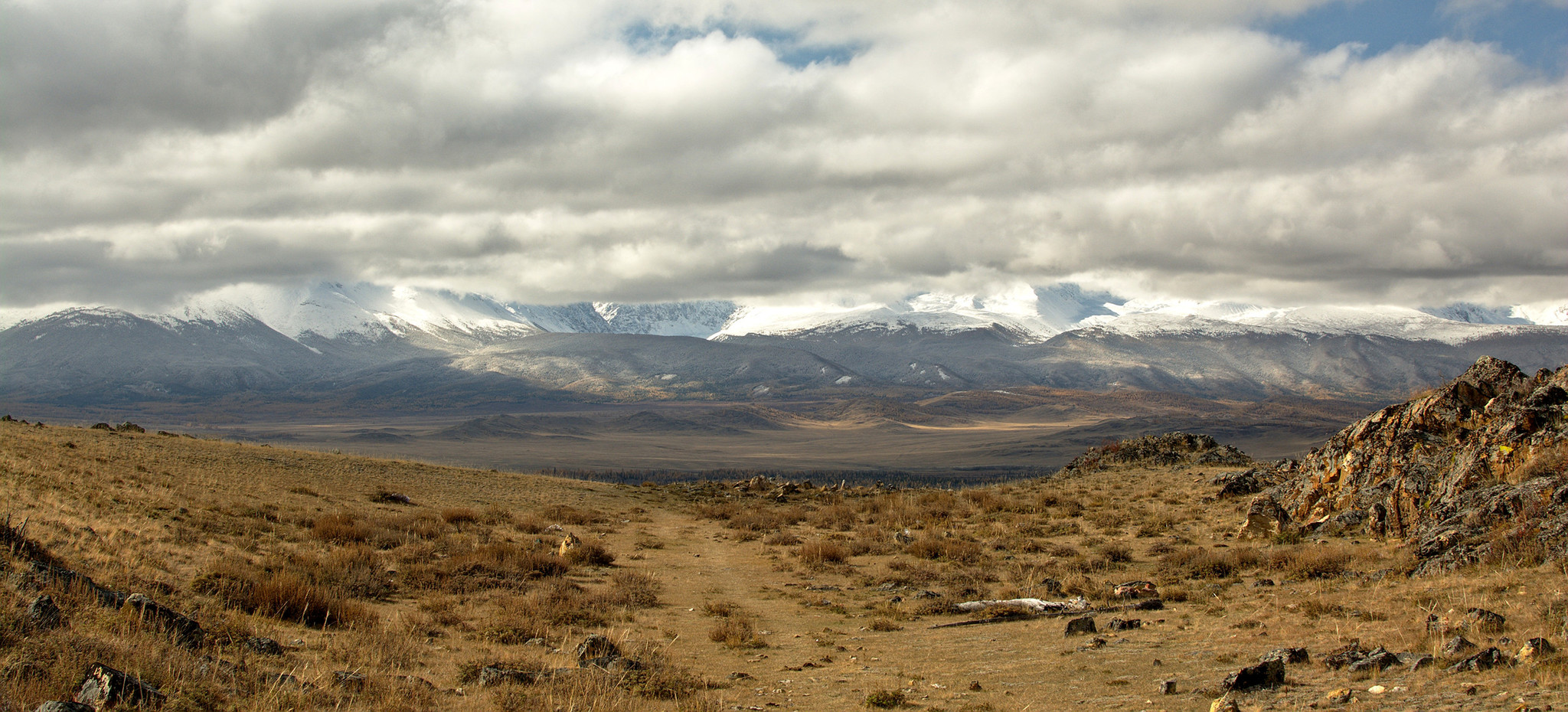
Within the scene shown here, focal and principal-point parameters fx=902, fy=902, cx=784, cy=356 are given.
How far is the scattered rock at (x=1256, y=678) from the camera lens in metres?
9.78

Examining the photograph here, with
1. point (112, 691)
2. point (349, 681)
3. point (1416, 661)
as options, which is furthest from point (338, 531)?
point (1416, 661)

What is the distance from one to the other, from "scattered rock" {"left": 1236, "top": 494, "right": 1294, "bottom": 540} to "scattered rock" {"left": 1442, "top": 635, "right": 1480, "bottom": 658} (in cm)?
1168

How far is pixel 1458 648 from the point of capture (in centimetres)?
980

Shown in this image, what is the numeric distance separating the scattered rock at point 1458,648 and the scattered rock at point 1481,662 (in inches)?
8.5

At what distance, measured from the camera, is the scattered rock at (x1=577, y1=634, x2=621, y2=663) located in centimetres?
1254

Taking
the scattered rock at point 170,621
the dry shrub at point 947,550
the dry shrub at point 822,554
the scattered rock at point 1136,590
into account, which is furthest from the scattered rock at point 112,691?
the dry shrub at point 947,550

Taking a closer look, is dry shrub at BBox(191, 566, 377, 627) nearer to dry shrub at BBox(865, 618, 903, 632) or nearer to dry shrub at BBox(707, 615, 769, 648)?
dry shrub at BBox(707, 615, 769, 648)

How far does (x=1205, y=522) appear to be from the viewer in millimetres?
25594

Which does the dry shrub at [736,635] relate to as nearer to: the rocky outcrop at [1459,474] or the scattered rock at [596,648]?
the scattered rock at [596,648]

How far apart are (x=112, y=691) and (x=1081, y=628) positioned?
12.1 meters

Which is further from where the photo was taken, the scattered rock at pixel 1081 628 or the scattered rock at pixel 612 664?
the scattered rock at pixel 1081 628

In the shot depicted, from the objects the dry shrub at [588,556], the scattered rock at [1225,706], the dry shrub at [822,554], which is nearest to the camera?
the scattered rock at [1225,706]

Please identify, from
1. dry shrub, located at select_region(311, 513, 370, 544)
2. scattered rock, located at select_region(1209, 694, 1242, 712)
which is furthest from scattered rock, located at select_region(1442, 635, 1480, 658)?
dry shrub, located at select_region(311, 513, 370, 544)

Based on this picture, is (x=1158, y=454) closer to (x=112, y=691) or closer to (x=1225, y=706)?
(x=1225, y=706)
